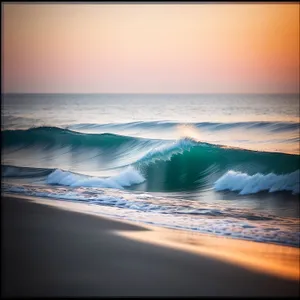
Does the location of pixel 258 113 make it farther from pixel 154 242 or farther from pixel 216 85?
pixel 154 242

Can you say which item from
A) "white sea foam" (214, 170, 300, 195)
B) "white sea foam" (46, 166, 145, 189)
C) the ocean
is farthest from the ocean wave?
"white sea foam" (214, 170, 300, 195)

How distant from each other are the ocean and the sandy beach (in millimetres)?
344

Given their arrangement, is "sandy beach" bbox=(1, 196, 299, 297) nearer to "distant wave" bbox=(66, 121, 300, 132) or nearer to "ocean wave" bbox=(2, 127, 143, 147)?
"ocean wave" bbox=(2, 127, 143, 147)

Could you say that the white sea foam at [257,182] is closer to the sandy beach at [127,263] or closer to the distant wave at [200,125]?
the sandy beach at [127,263]

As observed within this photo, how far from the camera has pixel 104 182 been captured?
5055 millimetres

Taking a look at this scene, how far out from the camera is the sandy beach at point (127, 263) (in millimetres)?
2432

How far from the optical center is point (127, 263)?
2.72 meters

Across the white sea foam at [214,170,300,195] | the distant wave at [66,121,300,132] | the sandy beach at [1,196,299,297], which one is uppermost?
the distant wave at [66,121,300,132]

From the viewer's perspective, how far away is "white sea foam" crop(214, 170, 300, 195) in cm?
489

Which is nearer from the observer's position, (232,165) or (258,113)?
(232,165)

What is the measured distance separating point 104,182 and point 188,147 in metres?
1.60

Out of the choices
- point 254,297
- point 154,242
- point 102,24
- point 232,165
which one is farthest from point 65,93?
point 254,297

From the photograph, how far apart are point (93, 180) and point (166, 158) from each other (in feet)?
4.06

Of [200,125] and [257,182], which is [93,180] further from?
[200,125]
